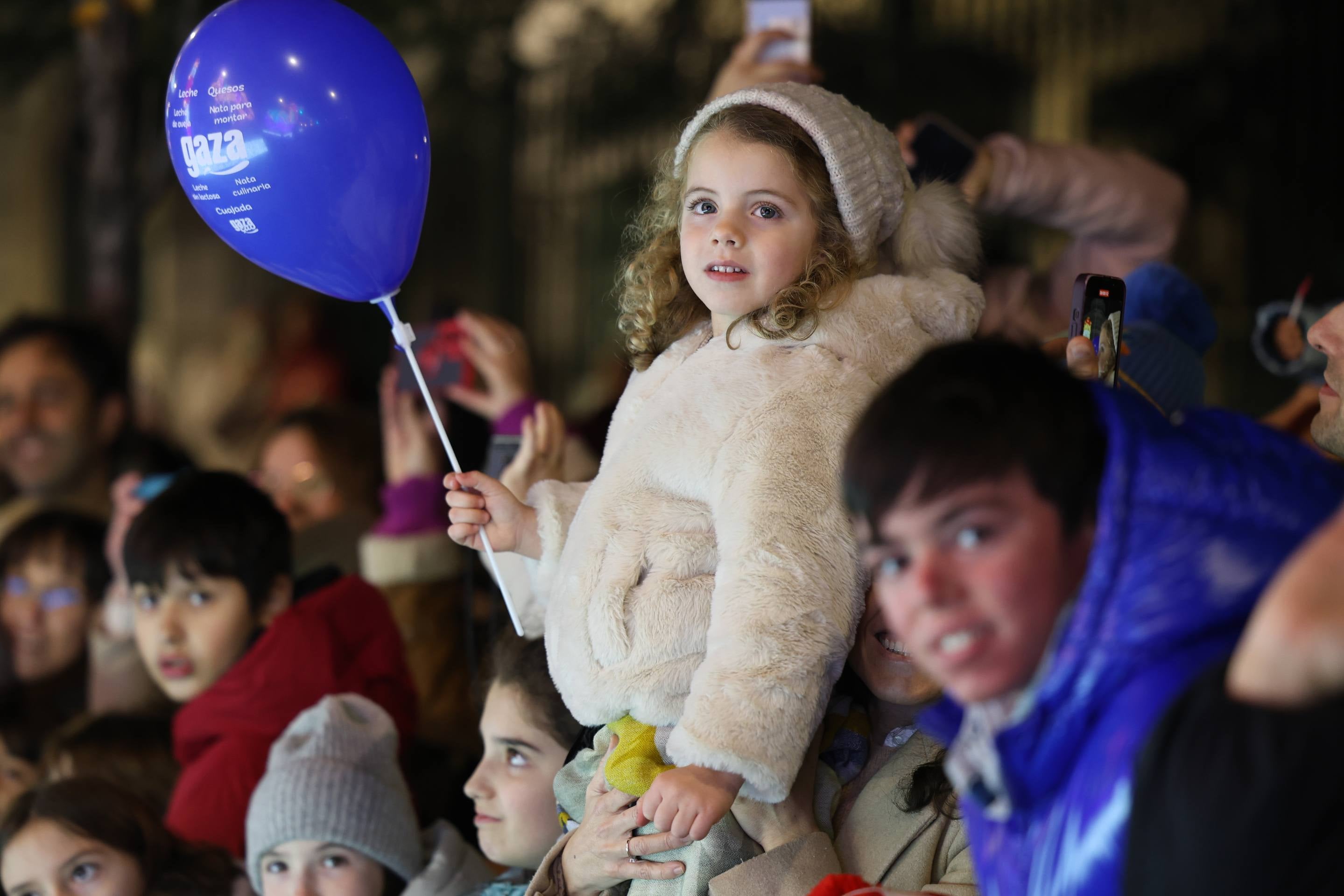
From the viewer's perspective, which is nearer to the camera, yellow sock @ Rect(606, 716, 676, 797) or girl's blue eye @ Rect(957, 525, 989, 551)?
girl's blue eye @ Rect(957, 525, 989, 551)

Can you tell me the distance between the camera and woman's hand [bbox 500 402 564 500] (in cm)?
265

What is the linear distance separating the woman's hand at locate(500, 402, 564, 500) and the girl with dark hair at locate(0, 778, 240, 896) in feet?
3.20

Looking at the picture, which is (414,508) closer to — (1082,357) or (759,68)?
(759,68)

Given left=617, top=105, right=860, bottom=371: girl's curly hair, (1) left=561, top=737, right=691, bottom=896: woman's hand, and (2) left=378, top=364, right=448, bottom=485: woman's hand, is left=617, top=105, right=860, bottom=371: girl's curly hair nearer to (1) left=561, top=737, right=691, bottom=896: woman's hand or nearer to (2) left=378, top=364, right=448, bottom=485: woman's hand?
(1) left=561, top=737, right=691, bottom=896: woman's hand

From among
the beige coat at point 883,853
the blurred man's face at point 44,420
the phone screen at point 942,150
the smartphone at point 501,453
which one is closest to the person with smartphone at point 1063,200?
the phone screen at point 942,150

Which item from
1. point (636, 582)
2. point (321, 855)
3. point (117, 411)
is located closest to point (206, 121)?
point (636, 582)

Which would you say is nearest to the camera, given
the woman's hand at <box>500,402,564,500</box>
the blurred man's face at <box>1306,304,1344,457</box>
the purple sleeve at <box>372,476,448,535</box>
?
the blurred man's face at <box>1306,304,1344,457</box>

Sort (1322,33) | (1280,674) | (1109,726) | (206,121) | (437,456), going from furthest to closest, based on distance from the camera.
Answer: (1322,33) → (437,456) → (206,121) → (1109,726) → (1280,674)

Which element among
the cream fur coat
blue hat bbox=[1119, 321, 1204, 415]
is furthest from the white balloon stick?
blue hat bbox=[1119, 321, 1204, 415]

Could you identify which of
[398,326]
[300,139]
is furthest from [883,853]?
[300,139]

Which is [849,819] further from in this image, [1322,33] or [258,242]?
[1322,33]

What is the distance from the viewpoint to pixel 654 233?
228 cm

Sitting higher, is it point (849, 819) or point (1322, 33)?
point (1322, 33)

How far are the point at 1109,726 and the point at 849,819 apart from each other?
0.84 m
